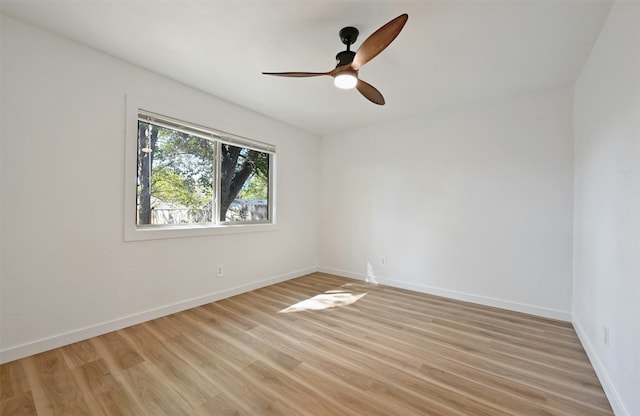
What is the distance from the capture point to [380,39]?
1571mm

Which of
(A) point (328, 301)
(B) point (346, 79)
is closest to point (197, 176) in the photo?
(B) point (346, 79)

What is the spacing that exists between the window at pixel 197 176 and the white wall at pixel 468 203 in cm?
144

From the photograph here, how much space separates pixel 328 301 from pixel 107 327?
84.8 inches

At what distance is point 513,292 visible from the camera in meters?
2.94

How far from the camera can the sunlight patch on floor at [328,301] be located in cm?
293

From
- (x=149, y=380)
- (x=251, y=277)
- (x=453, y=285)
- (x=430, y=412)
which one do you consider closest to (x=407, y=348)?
(x=430, y=412)

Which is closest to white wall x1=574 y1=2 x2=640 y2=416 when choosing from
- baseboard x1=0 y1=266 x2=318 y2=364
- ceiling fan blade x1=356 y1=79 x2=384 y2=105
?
ceiling fan blade x1=356 y1=79 x2=384 y2=105

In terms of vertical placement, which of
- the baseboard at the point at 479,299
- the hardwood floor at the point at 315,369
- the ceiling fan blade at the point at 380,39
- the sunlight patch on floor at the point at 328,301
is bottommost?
the hardwood floor at the point at 315,369

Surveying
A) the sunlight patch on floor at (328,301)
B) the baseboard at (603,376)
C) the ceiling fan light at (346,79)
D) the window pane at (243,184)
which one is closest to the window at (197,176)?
the window pane at (243,184)

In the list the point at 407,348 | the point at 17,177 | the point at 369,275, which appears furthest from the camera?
the point at 369,275

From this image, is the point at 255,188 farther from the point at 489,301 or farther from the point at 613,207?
the point at 613,207

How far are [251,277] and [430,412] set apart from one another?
2613 mm

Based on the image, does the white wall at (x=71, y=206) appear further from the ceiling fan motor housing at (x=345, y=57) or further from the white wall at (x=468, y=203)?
the white wall at (x=468, y=203)

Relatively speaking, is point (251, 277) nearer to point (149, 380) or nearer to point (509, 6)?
point (149, 380)
